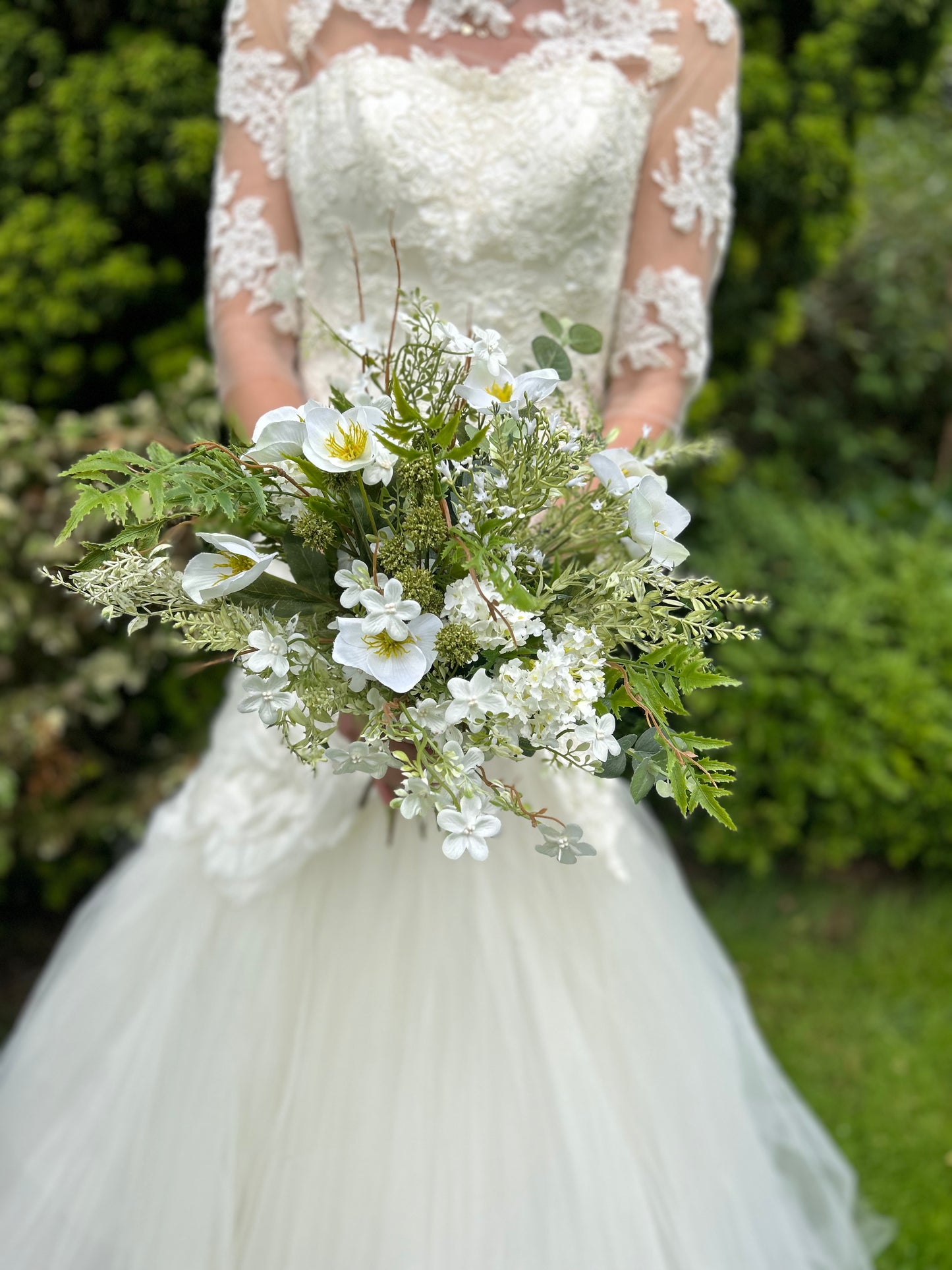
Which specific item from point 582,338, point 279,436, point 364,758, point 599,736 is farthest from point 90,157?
point 599,736

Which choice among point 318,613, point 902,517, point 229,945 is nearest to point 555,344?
point 318,613

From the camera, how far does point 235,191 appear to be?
190 centimetres

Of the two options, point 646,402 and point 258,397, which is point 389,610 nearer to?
point 258,397

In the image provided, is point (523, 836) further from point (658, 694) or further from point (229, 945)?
point (658, 694)

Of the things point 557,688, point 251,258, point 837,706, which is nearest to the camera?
point 557,688

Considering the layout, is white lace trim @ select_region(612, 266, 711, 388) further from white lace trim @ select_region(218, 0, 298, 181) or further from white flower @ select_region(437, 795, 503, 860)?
white flower @ select_region(437, 795, 503, 860)

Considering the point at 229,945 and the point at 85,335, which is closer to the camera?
the point at 229,945

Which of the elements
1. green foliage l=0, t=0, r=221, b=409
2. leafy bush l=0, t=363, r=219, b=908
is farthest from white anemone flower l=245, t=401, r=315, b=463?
green foliage l=0, t=0, r=221, b=409

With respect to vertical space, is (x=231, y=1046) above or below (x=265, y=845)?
below

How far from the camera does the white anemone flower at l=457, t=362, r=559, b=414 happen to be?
1.14 metres

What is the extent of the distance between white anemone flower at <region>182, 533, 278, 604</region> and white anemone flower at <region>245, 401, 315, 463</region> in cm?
10

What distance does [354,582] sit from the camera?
1.06m

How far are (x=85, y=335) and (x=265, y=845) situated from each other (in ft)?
6.32

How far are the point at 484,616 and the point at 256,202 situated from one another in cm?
119
